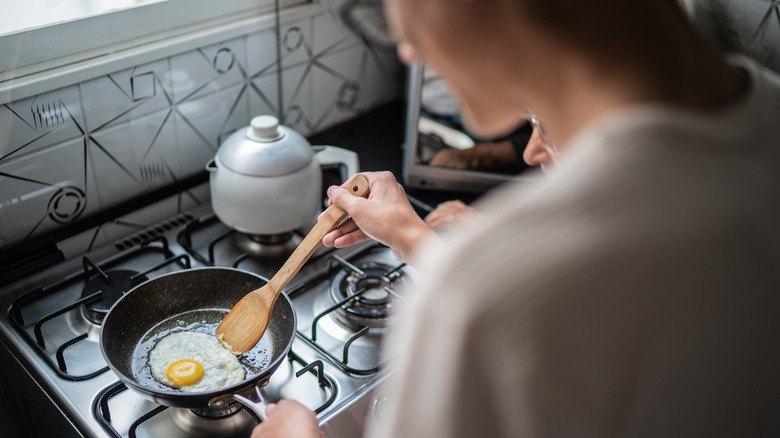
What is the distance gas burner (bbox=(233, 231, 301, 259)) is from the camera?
1.17 metres

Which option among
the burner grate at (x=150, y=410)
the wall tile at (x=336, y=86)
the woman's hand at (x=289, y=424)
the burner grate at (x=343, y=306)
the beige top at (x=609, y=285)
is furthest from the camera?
the wall tile at (x=336, y=86)

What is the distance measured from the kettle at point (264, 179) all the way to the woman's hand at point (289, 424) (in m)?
0.44

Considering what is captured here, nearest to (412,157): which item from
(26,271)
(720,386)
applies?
(26,271)

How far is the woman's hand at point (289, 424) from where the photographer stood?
68 centimetres

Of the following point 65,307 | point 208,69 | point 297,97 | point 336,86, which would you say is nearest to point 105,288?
point 65,307

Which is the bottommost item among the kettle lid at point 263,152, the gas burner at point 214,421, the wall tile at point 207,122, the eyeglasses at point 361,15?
the gas burner at point 214,421

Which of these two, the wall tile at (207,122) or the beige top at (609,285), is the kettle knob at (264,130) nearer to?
the wall tile at (207,122)

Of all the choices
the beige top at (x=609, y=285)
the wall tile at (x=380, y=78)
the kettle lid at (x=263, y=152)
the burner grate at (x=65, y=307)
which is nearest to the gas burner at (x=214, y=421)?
the burner grate at (x=65, y=307)

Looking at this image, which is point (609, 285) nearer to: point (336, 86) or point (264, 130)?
point (264, 130)

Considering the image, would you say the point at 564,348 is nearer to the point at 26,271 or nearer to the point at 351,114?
the point at 26,271

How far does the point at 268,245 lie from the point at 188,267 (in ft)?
0.48

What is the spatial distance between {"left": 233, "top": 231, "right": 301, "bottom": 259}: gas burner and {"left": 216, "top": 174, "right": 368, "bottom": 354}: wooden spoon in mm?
232

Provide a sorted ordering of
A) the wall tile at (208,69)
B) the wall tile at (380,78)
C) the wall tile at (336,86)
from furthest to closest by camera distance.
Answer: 1. the wall tile at (380,78)
2. the wall tile at (336,86)
3. the wall tile at (208,69)

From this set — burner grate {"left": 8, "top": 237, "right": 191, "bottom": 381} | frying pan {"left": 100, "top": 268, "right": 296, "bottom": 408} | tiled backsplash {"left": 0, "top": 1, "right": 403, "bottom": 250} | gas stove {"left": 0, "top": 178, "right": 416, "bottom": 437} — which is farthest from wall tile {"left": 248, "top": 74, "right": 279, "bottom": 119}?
frying pan {"left": 100, "top": 268, "right": 296, "bottom": 408}
